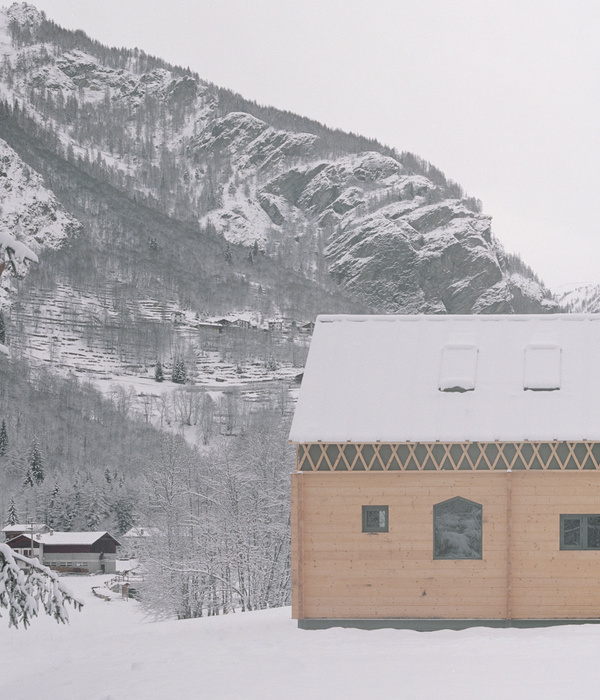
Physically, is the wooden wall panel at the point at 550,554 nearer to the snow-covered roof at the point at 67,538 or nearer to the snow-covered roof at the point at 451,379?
the snow-covered roof at the point at 451,379

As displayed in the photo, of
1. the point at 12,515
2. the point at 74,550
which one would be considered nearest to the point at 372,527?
the point at 74,550

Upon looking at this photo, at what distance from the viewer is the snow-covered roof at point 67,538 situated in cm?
8300

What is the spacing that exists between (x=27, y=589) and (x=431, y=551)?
29.0 ft

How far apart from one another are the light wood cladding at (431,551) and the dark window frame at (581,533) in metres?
0.08

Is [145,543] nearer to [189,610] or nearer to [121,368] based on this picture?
[189,610]

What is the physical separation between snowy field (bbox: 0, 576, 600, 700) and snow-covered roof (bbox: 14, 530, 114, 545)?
2669 inches

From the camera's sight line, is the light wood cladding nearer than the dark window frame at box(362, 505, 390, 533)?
Yes

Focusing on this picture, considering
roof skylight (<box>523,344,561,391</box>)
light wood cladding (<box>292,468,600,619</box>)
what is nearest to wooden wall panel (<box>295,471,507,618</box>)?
light wood cladding (<box>292,468,600,619</box>)

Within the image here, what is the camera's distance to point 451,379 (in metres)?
18.4

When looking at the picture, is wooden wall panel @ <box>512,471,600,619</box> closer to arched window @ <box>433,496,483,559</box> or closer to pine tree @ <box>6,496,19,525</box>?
arched window @ <box>433,496,483,559</box>

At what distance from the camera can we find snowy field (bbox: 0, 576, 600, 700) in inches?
472

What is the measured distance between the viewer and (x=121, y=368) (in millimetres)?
188250

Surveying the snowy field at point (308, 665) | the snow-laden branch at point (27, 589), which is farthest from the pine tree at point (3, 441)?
the snow-laden branch at point (27, 589)

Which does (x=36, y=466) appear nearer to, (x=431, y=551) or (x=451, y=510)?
(x=431, y=551)
